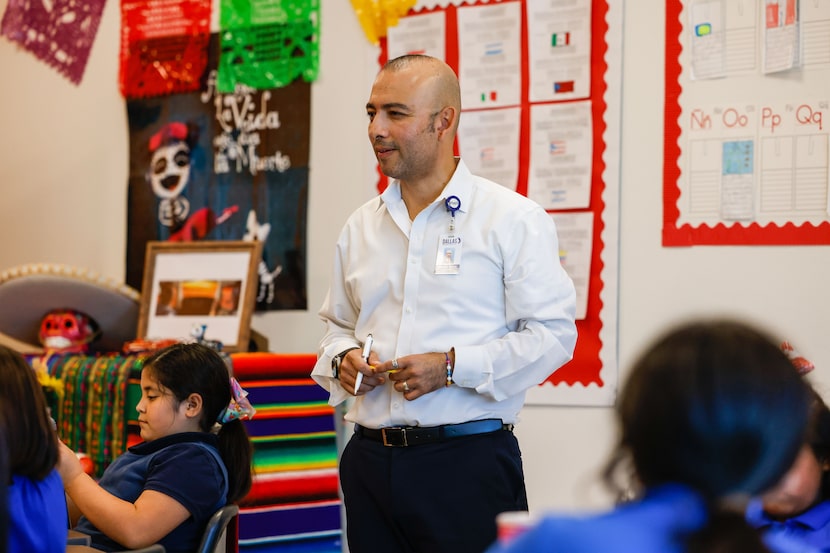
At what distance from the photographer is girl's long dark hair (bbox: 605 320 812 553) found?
0.90 metres

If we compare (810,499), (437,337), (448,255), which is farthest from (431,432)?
(810,499)

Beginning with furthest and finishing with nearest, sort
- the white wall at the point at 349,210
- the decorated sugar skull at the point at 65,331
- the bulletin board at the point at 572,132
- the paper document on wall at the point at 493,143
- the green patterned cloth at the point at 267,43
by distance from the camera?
1. the green patterned cloth at the point at 267,43
2. the decorated sugar skull at the point at 65,331
3. the paper document on wall at the point at 493,143
4. the bulletin board at the point at 572,132
5. the white wall at the point at 349,210

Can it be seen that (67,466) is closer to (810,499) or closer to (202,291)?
(810,499)

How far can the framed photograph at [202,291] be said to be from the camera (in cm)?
337

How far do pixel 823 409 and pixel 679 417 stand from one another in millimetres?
927

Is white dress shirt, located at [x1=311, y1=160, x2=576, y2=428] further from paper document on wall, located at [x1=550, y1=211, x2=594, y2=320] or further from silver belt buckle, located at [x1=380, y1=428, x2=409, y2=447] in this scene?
paper document on wall, located at [x1=550, y1=211, x2=594, y2=320]

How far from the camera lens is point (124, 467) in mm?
2162

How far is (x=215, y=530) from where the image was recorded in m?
1.96

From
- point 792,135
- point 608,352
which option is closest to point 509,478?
point 608,352

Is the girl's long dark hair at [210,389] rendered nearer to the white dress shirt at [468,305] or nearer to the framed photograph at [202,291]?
the white dress shirt at [468,305]

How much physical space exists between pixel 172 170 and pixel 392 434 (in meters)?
2.12

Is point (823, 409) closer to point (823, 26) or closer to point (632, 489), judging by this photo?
point (632, 489)

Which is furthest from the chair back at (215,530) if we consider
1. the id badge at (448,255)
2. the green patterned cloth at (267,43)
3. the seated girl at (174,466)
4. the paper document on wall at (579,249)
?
the green patterned cloth at (267,43)

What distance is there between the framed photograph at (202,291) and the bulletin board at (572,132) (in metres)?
0.93
